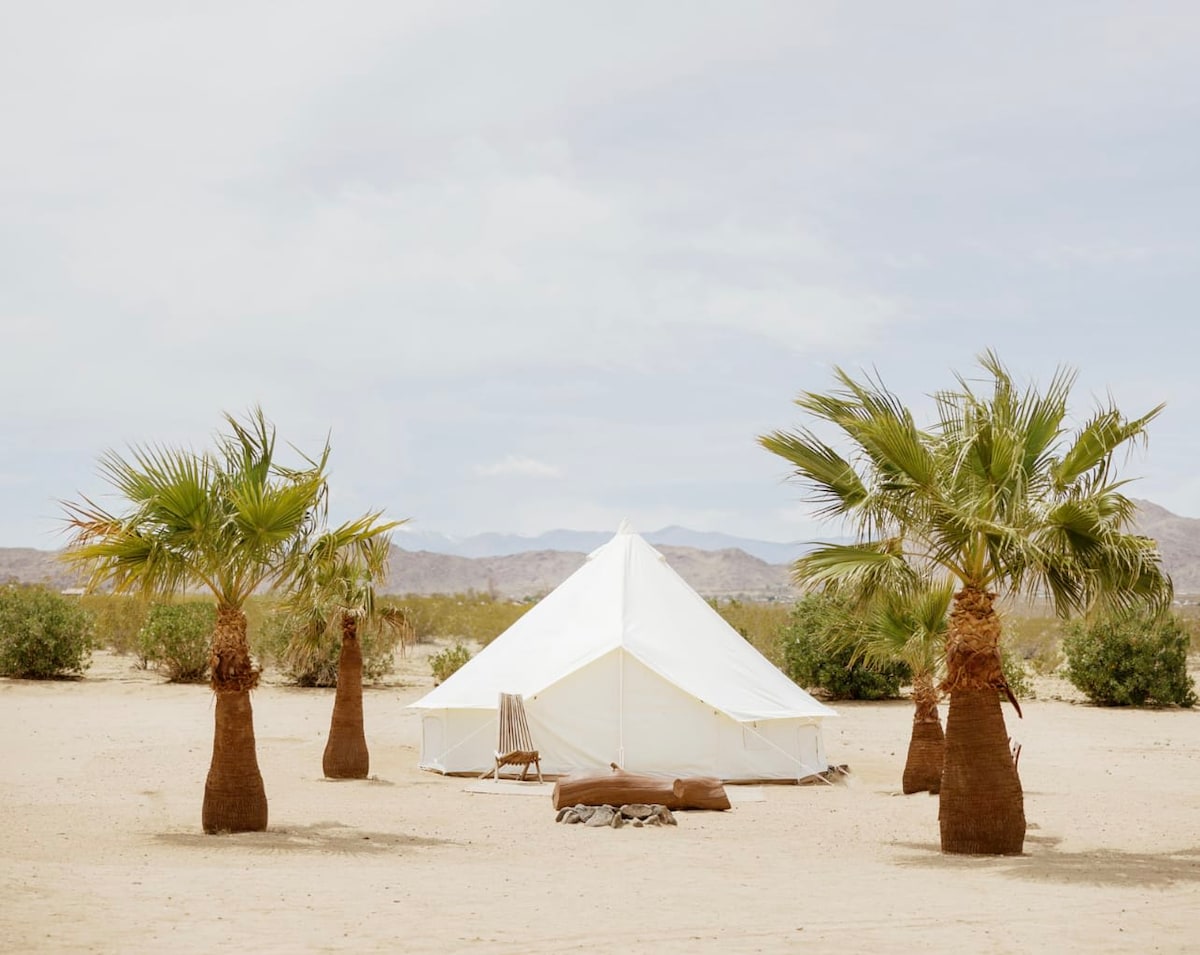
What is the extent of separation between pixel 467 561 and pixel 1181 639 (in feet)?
318

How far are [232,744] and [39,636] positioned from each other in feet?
60.9

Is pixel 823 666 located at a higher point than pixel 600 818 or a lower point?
higher

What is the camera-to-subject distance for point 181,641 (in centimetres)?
2847

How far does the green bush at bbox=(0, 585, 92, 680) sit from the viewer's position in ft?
92.4

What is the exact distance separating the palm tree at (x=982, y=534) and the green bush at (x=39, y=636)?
72.9ft

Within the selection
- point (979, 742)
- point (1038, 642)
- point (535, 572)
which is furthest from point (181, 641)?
point (535, 572)

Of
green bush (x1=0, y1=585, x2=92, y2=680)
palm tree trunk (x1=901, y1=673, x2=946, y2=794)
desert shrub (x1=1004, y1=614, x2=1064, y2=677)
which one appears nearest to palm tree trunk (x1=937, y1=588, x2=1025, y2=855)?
palm tree trunk (x1=901, y1=673, x2=946, y2=794)

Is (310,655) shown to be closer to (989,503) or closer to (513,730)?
(513,730)

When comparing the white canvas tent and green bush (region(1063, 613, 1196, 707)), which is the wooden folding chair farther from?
green bush (region(1063, 613, 1196, 707))

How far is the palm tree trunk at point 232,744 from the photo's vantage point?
11.8 meters

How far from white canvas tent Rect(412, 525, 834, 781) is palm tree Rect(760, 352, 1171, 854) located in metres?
5.46

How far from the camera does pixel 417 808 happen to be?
1419 cm

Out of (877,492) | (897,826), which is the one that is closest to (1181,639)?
(897,826)

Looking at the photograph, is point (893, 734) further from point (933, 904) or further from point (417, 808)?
point (933, 904)
